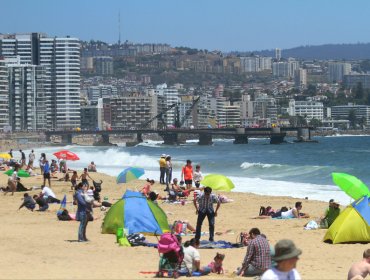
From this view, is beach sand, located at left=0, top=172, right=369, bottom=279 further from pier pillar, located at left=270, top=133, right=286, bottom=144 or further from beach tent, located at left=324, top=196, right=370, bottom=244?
pier pillar, located at left=270, top=133, right=286, bottom=144

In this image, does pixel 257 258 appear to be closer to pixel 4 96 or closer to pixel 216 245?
pixel 216 245

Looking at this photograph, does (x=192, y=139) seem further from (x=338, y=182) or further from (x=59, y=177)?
(x=338, y=182)

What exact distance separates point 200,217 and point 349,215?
2585mm

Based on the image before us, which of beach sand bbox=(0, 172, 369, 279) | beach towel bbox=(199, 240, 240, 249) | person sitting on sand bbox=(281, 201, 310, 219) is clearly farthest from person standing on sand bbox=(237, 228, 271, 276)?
person sitting on sand bbox=(281, 201, 310, 219)

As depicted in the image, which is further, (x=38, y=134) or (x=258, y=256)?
(x=38, y=134)

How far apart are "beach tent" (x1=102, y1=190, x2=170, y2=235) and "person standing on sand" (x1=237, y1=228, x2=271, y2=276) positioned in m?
4.56

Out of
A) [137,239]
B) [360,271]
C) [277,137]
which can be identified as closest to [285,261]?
[360,271]

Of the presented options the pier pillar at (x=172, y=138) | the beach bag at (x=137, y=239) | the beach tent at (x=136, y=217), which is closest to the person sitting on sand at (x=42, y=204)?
the beach tent at (x=136, y=217)

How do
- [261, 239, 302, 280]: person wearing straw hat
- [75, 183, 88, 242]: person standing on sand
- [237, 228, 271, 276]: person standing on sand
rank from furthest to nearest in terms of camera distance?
1. [75, 183, 88, 242]: person standing on sand
2. [237, 228, 271, 276]: person standing on sand
3. [261, 239, 302, 280]: person wearing straw hat

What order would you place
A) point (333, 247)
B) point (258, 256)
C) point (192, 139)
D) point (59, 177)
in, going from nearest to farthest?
point (258, 256) → point (333, 247) → point (59, 177) → point (192, 139)

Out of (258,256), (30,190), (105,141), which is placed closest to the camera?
(258,256)

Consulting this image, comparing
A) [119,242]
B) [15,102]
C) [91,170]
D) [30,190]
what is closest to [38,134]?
[15,102]

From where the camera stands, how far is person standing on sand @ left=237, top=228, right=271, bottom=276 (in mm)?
12422

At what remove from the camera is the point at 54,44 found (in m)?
192
